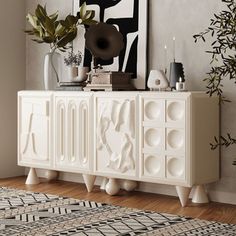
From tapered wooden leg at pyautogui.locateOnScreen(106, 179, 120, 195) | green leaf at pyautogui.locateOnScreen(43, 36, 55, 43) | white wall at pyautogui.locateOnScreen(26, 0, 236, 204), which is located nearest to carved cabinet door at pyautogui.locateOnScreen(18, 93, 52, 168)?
green leaf at pyautogui.locateOnScreen(43, 36, 55, 43)

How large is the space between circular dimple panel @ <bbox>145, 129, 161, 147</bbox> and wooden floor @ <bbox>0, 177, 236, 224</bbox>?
42 centimetres

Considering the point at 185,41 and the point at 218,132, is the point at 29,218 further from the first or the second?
the point at 185,41

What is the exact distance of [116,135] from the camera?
4148 millimetres

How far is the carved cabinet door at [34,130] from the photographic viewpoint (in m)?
4.62

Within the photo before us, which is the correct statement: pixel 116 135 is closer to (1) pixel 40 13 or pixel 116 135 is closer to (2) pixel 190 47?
(2) pixel 190 47

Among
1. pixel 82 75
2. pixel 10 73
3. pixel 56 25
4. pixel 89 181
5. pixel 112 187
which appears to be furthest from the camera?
pixel 10 73

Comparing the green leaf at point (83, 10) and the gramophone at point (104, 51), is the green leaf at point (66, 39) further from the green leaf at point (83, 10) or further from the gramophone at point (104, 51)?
the gramophone at point (104, 51)

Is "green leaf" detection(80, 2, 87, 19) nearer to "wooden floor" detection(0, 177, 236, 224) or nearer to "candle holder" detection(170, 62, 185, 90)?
"candle holder" detection(170, 62, 185, 90)

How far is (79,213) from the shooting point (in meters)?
3.61

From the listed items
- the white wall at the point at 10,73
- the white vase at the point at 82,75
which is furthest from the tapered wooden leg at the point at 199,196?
the white wall at the point at 10,73

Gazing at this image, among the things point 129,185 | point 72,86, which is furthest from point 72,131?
point 129,185

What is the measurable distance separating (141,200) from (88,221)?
788mm

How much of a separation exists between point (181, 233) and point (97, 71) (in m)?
1.71

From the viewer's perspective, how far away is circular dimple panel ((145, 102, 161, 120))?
13.0ft
